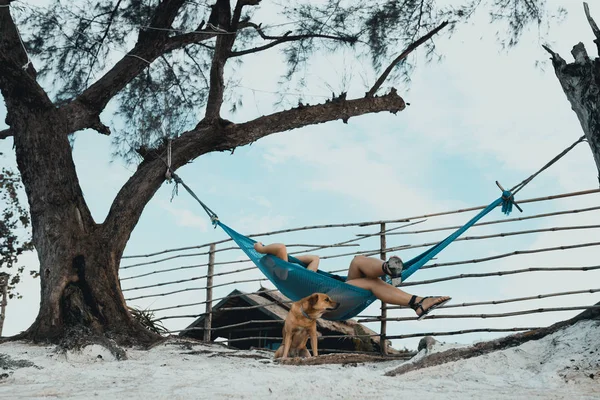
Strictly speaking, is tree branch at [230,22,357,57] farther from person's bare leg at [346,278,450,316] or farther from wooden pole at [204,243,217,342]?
person's bare leg at [346,278,450,316]

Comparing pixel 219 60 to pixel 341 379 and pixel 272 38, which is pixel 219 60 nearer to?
pixel 272 38

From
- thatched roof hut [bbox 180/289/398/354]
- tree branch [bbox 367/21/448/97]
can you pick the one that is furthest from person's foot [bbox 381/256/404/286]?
tree branch [bbox 367/21/448/97]

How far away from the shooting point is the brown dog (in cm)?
330

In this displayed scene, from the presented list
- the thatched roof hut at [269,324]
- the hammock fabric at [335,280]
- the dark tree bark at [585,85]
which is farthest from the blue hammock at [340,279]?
the thatched roof hut at [269,324]

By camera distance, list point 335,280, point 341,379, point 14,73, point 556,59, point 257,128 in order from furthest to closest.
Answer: point 257,128, point 14,73, point 335,280, point 556,59, point 341,379

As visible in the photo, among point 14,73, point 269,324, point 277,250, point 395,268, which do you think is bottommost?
point 269,324

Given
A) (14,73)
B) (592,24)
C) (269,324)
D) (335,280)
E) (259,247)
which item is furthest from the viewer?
(269,324)

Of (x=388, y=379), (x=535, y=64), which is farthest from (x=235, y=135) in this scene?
(x=388, y=379)

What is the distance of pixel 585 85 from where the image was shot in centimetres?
258

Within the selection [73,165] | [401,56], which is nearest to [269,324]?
[73,165]

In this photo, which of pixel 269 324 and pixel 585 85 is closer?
pixel 585 85

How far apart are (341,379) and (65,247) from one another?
7.33 ft

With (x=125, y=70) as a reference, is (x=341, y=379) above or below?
below

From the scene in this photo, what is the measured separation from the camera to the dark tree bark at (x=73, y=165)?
3.91 metres
